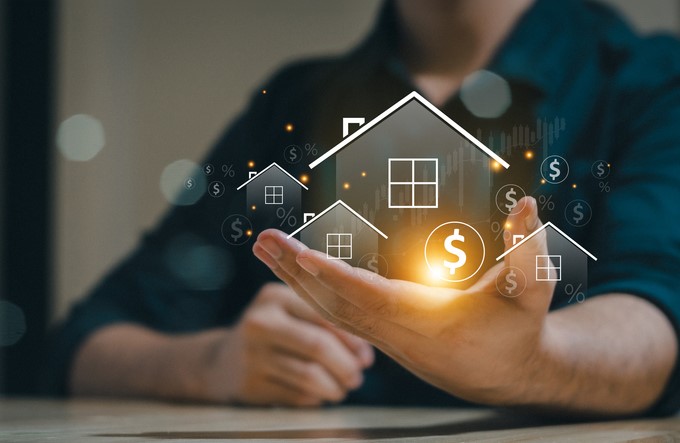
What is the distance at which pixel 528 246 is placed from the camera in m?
0.33

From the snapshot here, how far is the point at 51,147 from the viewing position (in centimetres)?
101

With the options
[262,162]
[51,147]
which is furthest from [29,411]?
[51,147]

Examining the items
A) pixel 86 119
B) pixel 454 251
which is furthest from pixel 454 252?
pixel 86 119

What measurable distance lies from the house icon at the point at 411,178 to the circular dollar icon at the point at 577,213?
0.13ft

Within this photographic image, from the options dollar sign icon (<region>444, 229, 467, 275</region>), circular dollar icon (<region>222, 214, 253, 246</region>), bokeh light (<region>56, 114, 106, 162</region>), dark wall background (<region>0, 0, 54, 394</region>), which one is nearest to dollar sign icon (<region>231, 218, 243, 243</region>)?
circular dollar icon (<region>222, 214, 253, 246</region>)

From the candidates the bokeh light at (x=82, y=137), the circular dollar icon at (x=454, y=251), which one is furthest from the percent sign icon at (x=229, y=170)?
the bokeh light at (x=82, y=137)

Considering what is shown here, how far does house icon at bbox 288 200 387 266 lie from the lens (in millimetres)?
344

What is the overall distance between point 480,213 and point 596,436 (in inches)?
4.4

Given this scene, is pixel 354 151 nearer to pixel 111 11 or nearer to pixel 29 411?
pixel 29 411

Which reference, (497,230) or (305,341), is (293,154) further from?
(305,341)

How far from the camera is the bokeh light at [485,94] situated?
1.34 feet

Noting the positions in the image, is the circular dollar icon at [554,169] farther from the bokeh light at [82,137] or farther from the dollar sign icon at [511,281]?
the bokeh light at [82,137]

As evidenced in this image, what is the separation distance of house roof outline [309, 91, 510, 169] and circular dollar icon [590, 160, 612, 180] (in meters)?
0.06

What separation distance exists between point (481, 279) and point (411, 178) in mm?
62
